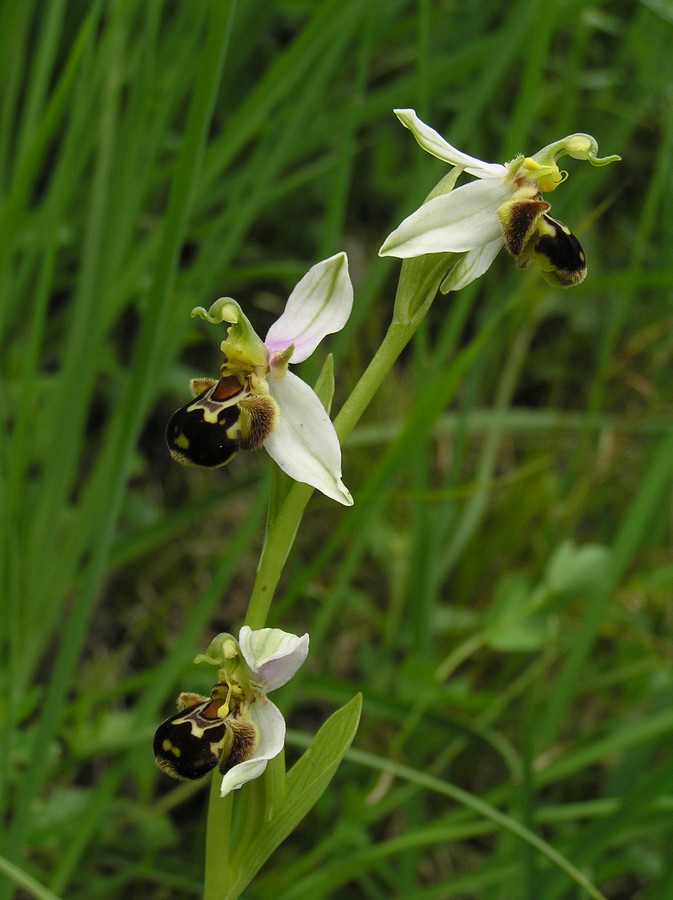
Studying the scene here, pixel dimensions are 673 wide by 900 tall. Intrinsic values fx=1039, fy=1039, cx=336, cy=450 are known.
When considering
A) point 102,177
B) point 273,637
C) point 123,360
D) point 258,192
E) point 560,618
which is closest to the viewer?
point 273,637

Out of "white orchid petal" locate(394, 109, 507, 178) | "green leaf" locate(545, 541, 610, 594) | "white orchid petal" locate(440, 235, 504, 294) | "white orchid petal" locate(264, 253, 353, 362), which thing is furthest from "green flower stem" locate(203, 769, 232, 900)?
A: "green leaf" locate(545, 541, 610, 594)

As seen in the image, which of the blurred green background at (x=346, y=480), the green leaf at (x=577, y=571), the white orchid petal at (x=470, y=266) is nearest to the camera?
the white orchid petal at (x=470, y=266)

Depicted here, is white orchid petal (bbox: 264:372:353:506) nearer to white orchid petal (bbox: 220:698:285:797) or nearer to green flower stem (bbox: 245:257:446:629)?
green flower stem (bbox: 245:257:446:629)

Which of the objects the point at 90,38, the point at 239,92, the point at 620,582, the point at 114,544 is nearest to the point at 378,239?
the point at 239,92

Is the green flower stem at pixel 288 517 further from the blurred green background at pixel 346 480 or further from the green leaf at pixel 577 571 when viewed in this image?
the green leaf at pixel 577 571

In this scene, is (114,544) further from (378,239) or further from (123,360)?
(378,239)

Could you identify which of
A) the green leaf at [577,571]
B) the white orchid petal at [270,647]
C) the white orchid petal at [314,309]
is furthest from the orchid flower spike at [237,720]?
the green leaf at [577,571]
